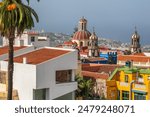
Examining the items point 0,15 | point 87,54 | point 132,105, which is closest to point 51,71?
point 0,15

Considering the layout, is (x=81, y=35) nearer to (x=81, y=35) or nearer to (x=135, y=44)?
(x=81, y=35)

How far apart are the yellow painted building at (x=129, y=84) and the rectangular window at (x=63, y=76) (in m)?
5.03

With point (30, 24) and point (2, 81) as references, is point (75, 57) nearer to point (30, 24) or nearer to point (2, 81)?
point (2, 81)

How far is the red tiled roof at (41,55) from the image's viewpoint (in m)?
28.6

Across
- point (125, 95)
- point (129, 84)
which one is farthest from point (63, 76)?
point (125, 95)

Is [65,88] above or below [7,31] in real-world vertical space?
below

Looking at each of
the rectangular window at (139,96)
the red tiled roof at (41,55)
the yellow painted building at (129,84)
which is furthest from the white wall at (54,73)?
the rectangular window at (139,96)

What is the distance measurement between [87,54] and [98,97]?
167 ft

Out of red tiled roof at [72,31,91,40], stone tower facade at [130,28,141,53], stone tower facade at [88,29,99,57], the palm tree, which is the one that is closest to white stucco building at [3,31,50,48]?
the palm tree

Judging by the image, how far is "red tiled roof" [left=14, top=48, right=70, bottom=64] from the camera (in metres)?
28.6

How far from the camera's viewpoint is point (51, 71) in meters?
27.8

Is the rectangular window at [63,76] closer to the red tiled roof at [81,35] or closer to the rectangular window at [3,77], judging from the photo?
the rectangular window at [3,77]

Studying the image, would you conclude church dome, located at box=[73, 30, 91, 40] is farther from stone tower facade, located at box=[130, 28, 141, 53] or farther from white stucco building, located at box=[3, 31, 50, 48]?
white stucco building, located at box=[3, 31, 50, 48]

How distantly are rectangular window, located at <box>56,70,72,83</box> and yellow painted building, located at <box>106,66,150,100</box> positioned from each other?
503 centimetres
